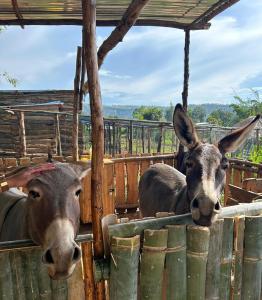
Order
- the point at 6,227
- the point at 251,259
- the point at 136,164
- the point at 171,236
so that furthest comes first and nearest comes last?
1. the point at 136,164
2. the point at 6,227
3. the point at 251,259
4. the point at 171,236

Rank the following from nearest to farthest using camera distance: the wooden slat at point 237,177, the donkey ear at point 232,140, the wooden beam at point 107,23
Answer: the donkey ear at point 232,140
the wooden beam at point 107,23
the wooden slat at point 237,177

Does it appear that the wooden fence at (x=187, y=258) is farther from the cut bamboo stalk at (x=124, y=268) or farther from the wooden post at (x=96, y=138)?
the wooden post at (x=96, y=138)

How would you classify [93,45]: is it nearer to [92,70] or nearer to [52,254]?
[92,70]

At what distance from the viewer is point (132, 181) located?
712 cm

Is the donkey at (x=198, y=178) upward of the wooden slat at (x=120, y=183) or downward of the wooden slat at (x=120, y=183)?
upward

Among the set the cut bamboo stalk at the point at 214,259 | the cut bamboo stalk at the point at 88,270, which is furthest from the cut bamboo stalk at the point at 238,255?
the cut bamboo stalk at the point at 88,270

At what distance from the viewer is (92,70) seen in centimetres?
222

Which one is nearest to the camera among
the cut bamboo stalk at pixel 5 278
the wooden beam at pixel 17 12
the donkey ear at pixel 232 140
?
the cut bamboo stalk at pixel 5 278

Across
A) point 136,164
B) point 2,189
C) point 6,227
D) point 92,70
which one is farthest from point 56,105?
point 92,70

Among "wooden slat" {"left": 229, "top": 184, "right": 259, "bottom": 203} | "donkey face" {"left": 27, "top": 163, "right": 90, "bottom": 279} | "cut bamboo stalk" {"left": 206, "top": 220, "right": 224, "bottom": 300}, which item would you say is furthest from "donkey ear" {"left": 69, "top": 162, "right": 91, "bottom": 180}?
"wooden slat" {"left": 229, "top": 184, "right": 259, "bottom": 203}

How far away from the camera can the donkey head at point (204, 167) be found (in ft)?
8.79

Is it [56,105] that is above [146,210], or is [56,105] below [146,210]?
above

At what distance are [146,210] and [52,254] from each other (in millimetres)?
3411

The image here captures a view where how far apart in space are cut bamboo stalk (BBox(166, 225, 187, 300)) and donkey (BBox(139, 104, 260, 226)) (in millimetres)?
265
